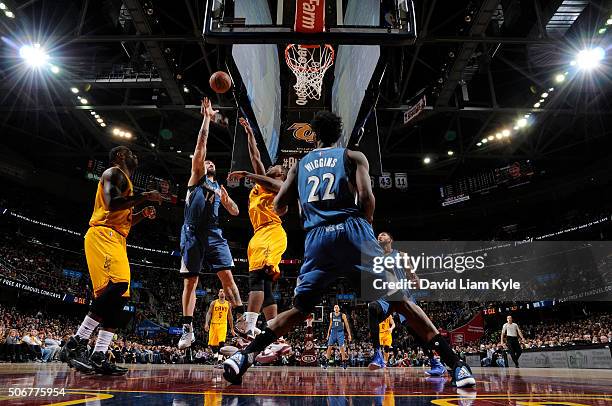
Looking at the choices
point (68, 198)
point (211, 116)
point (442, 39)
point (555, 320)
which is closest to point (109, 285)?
point (211, 116)

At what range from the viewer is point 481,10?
11219mm

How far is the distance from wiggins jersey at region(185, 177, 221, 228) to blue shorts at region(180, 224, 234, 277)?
106 mm

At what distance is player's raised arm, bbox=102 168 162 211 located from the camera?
4297 mm

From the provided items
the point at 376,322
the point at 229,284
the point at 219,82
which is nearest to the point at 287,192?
the point at 229,284

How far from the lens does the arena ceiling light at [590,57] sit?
44.3ft

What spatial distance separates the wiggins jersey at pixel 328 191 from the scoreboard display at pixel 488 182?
71.8 ft

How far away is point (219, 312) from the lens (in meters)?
9.92

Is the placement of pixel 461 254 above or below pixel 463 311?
above

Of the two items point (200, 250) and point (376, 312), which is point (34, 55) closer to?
point (200, 250)

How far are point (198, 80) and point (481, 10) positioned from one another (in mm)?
11267

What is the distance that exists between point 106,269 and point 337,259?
249 cm

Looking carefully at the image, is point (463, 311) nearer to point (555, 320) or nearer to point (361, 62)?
point (555, 320)

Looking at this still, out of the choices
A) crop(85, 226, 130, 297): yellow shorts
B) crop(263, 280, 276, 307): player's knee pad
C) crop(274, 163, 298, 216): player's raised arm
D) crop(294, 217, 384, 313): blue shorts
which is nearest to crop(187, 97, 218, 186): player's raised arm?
crop(85, 226, 130, 297): yellow shorts

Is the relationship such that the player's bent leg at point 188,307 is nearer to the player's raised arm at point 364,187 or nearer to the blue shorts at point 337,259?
the blue shorts at point 337,259
